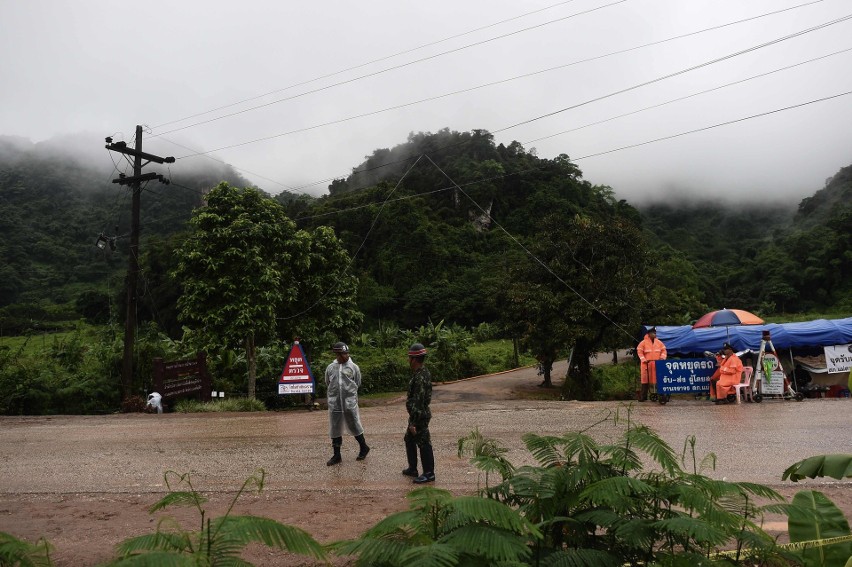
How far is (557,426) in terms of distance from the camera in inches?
468

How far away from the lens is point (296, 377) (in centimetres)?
1656

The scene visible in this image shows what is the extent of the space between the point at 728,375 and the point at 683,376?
1144mm

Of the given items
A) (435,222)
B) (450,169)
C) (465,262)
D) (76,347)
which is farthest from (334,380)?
(450,169)

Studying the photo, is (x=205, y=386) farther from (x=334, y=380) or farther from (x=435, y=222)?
(x=435, y=222)

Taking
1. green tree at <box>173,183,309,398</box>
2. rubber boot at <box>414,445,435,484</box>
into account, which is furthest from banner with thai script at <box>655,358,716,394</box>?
green tree at <box>173,183,309,398</box>

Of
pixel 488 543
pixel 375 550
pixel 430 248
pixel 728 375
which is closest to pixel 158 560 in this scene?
pixel 375 550

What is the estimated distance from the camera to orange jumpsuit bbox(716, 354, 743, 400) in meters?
14.9

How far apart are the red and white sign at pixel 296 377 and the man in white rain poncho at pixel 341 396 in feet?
25.4

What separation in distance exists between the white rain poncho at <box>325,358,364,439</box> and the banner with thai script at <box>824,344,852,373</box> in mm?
13655

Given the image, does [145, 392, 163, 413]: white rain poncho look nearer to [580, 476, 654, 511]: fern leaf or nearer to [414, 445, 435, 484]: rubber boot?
[414, 445, 435, 484]: rubber boot

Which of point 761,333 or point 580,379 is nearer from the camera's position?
point 761,333

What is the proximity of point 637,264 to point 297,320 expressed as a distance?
11980 millimetres

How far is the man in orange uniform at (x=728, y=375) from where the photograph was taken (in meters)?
14.9

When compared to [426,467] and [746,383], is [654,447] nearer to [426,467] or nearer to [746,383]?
[426,467]
